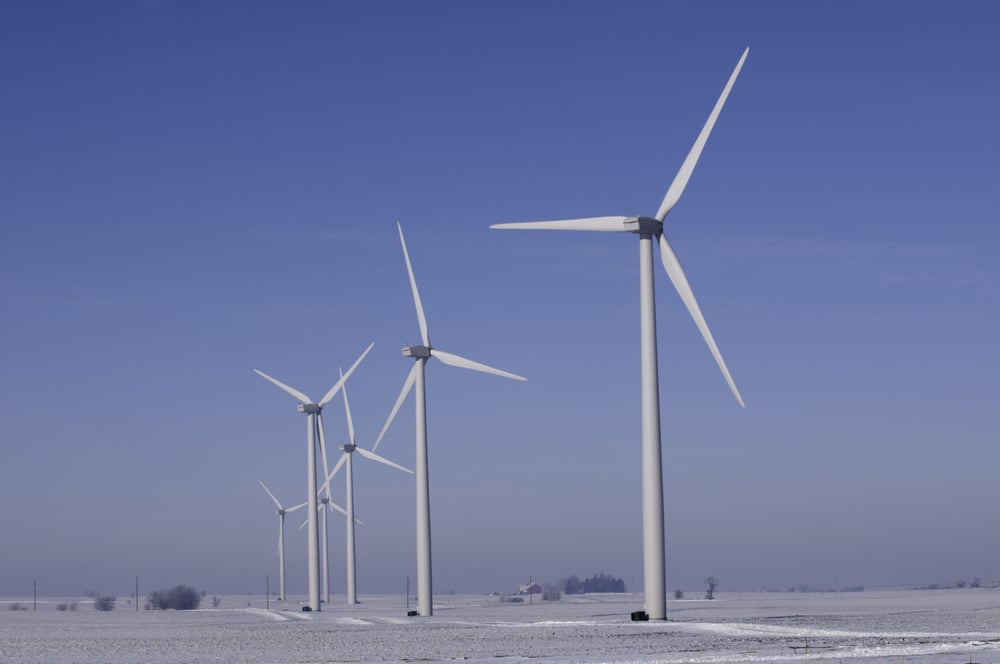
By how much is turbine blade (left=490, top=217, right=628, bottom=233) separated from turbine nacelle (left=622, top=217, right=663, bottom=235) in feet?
1.05

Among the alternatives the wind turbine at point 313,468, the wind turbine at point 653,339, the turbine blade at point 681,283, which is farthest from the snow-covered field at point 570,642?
the wind turbine at point 313,468

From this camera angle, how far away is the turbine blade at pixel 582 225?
209 ft

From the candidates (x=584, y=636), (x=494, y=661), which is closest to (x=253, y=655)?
(x=494, y=661)

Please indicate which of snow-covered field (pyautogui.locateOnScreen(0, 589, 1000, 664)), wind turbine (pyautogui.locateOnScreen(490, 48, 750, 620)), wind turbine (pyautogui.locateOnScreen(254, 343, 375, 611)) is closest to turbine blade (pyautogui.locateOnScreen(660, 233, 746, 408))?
wind turbine (pyautogui.locateOnScreen(490, 48, 750, 620))

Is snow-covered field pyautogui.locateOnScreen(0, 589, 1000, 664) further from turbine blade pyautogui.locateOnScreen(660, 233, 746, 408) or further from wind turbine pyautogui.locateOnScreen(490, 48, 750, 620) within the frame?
turbine blade pyautogui.locateOnScreen(660, 233, 746, 408)

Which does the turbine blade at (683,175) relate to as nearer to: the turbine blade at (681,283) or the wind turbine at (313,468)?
the turbine blade at (681,283)

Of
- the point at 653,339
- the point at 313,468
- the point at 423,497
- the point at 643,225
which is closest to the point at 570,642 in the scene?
the point at 653,339

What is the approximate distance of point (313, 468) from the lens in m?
109

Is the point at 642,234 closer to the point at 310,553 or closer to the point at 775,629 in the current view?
the point at 775,629

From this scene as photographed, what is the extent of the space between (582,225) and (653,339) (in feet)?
29.3

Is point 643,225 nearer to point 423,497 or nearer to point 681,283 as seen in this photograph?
point 681,283

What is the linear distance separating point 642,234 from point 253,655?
30541 mm

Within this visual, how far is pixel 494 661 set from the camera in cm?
3459

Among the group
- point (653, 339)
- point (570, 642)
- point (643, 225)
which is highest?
point (643, 225)
